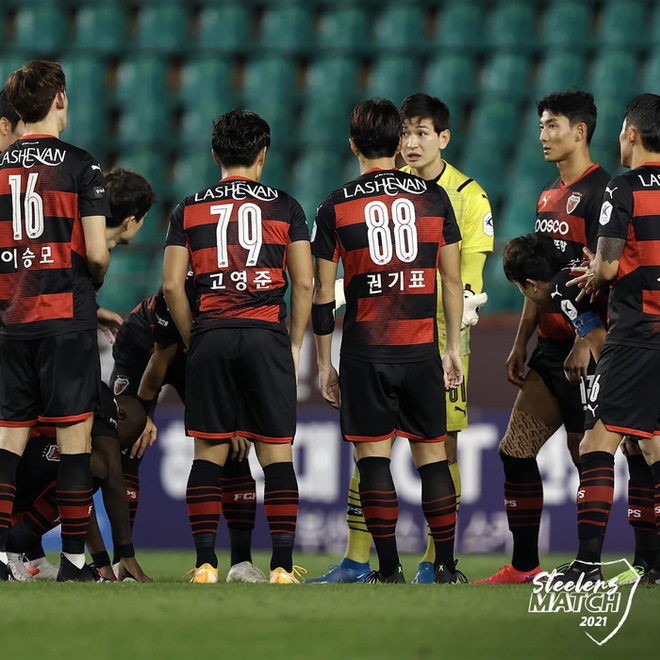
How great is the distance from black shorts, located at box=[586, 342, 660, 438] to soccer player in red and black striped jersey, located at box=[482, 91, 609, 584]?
743mm

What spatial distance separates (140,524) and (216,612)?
14.0 ft

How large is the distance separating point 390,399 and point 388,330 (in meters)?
0.27

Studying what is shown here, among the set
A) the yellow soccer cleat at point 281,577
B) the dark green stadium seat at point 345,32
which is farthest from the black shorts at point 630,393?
the dark green stadium seat at point 345,32

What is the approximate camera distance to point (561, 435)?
7.71 metres

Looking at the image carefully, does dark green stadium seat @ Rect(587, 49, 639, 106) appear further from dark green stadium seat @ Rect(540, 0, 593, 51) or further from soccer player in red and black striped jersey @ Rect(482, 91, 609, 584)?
soccer player in red and black striped jersey @ Rect(482, 91, 609, 584)

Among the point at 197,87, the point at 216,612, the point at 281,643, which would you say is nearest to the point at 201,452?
the point at 216,612

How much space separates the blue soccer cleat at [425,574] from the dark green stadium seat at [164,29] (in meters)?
6.61

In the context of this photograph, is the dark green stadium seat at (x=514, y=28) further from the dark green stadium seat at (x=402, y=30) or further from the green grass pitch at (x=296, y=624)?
the green grass pitch at (x=296, y=624)

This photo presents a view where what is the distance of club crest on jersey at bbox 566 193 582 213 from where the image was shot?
5.43m

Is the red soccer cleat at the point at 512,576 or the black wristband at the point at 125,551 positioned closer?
the black wristband at the point at 125,551

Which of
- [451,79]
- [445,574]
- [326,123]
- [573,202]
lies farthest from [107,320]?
[451,79]

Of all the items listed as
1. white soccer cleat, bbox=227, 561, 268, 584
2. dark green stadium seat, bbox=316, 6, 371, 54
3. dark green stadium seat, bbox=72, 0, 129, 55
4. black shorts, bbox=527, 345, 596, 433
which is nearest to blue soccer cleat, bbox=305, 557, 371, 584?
white soccer cleat, bbox=227, 561, 268, 584

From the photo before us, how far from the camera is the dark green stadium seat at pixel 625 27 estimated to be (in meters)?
10.4
